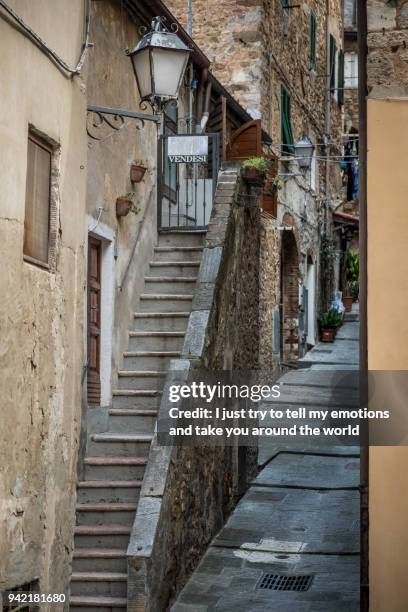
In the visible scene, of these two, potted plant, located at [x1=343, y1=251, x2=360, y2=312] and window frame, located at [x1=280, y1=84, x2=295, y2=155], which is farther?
potted plant, located at [x1=343, y1=251, x2=360, y2=312]

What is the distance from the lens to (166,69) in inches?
343

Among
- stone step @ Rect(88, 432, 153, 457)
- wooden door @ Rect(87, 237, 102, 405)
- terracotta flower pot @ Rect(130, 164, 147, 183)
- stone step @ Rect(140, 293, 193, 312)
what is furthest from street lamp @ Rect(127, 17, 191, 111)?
stone step @ Rect(140, 293, 193, 312)

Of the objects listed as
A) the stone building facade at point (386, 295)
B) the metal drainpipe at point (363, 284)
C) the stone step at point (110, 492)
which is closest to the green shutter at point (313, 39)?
the stone step at point (110, 492)

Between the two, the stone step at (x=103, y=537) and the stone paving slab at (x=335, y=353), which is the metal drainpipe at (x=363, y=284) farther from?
the stone paving slab at (x=335, y=353)

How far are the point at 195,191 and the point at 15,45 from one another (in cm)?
701

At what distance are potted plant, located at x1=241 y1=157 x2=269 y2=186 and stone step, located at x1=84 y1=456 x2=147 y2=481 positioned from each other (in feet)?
14.0

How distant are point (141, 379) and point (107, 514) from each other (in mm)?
2016

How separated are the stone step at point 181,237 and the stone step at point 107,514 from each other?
4324 millimetres

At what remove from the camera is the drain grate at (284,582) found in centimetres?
977

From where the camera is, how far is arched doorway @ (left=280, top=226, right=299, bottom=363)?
21234mm

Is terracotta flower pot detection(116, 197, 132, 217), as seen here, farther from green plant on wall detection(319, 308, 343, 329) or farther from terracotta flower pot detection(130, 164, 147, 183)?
green plant on wall detection(319, 308, 343, 329)

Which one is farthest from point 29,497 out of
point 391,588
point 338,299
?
point 338,299

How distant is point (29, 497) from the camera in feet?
23.9

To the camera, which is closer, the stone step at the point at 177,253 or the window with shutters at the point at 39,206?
the window with shutters at the point at 39,206
